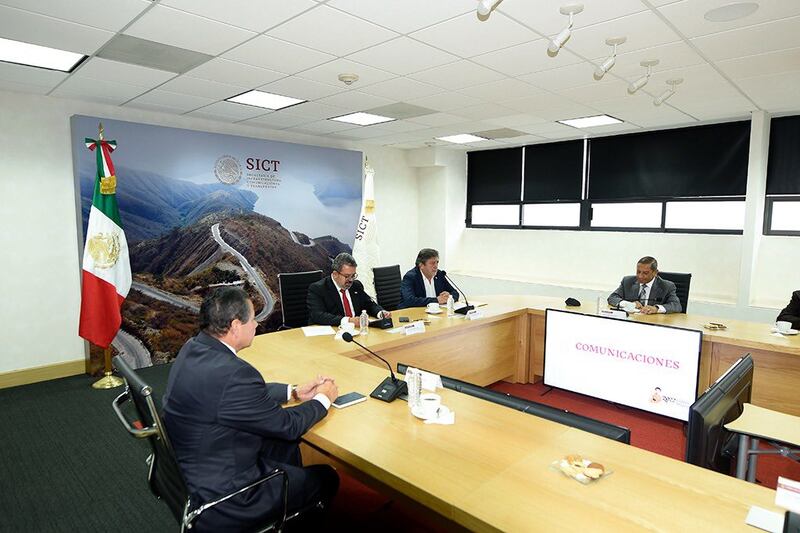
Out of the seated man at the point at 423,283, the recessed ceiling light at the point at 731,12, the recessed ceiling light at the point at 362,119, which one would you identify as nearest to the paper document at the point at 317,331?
the seated man at the point at 423,283

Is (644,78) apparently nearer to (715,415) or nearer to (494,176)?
(715,415)

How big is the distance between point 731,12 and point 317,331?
299cm

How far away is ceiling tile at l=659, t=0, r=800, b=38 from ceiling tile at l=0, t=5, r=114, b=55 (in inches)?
122

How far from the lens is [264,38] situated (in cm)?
273

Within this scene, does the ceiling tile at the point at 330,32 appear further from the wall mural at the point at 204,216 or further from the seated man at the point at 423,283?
the wall mural at the point at 204,216

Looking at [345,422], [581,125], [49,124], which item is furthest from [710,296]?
[49,124]

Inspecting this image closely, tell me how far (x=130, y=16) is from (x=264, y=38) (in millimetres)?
687

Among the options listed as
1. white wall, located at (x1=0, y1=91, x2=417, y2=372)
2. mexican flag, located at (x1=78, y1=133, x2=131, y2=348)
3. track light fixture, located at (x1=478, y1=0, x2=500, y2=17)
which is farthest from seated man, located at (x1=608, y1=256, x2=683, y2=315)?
white wall, located at (x1=0, y1=91, x2=417, y2=372)

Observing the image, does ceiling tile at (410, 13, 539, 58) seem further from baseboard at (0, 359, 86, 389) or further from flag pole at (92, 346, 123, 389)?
baseboard at (0, 359, 86, 389)

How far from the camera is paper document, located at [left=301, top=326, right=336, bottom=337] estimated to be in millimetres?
3165

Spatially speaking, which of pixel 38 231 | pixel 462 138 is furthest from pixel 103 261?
pixel 462 138

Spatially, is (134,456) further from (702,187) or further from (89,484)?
(702,187)

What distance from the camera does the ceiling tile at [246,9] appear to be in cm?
228

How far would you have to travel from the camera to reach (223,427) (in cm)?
155
